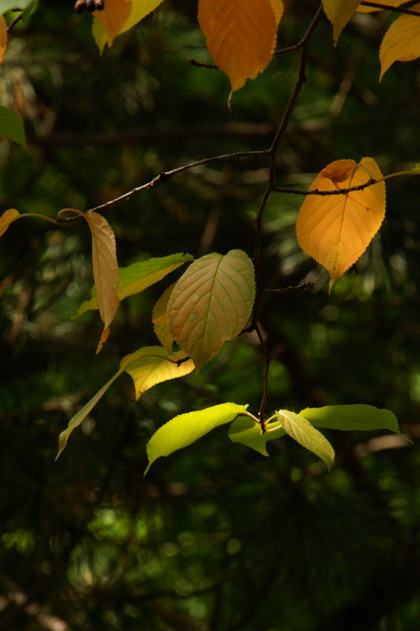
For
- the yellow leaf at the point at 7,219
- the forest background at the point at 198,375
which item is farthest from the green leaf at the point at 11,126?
the forest background at the point at 198,375

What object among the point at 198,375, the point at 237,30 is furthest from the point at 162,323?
the point at 198,375

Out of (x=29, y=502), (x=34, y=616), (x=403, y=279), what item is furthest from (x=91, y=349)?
(x=403, y=279)

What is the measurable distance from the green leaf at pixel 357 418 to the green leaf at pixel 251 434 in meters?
0.02

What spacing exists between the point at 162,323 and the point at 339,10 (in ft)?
0.57

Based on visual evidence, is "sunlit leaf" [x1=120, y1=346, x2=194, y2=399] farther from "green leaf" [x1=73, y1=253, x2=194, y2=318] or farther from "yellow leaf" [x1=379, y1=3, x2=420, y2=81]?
"yellow leaf" [x1=379, y1=3, x2=420, y2=81]

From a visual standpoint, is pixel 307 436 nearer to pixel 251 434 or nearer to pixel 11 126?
pixel 251 434

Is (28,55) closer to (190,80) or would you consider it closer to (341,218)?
(190,80)

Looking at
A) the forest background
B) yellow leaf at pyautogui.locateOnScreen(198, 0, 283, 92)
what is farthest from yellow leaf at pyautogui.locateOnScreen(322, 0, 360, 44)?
the forest background

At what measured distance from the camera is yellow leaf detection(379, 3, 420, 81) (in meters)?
0.43

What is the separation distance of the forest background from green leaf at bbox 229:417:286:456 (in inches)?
21.9

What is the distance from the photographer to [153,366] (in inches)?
17.2

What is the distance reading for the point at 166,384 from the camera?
3.82ft

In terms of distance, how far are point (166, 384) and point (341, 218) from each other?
76 cm

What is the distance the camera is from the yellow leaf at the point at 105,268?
36 cm
